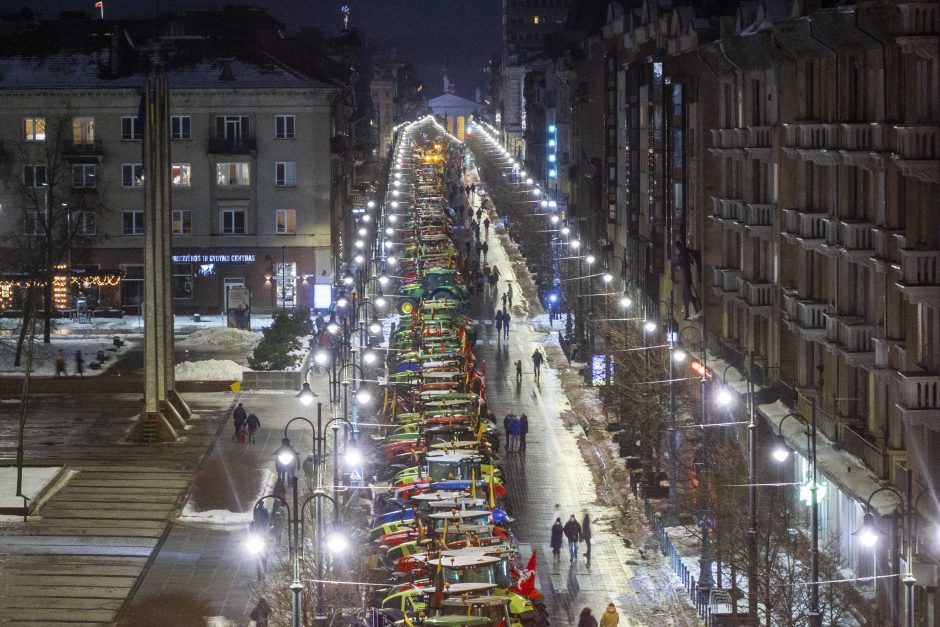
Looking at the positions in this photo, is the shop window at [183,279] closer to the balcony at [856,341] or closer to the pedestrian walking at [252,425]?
the pedestrian walking at [252,425]

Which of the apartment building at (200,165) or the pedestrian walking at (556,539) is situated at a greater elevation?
the apartment building at (200,165)

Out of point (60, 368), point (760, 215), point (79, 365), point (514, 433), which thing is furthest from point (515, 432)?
point (60, 368)

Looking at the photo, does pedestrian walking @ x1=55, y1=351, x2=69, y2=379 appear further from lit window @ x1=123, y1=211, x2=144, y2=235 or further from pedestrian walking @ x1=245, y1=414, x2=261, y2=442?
lit window @ x1=123, y1=211, x2=144, y2=235

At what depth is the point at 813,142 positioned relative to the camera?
52188 mm

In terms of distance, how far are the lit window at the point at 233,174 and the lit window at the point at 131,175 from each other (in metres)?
4.00

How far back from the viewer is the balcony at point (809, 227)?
170 ft

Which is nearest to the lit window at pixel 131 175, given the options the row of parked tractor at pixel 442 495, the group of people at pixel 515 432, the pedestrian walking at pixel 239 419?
the row of parked tractor at pixel 442 495

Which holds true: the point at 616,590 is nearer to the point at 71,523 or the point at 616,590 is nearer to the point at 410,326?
the point at 71,523

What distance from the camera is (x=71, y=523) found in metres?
52.0

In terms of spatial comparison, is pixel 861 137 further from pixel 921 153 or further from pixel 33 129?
pixel 33 129

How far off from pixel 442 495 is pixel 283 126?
56349 mm

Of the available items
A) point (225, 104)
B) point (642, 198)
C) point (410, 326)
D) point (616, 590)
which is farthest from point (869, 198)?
point (225, 104)

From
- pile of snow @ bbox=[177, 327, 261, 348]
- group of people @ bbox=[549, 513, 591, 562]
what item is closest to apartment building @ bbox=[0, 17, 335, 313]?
pile of snow @ bbox=[177, 327, 261, 348]

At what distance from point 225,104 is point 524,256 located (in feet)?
89.7
